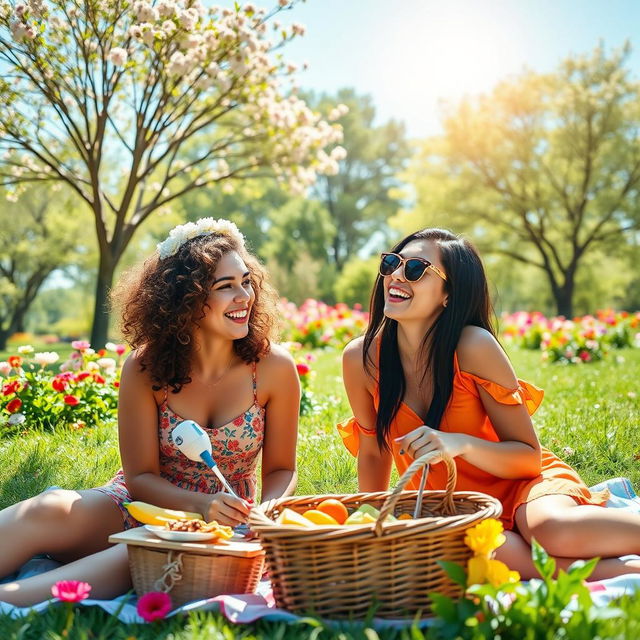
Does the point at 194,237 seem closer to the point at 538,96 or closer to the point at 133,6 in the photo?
the point at 133,6

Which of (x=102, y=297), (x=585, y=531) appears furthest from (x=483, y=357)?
(x=102, y=297)

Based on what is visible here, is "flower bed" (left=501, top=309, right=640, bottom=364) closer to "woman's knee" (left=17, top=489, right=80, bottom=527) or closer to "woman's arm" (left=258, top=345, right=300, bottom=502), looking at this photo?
"woman's arm" (left=258, top=345, right=300, bottom=502)

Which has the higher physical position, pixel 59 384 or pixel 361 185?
pixel 361 185

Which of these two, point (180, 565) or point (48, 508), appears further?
point (48, 508)

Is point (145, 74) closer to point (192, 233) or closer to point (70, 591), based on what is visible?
point (192, 233)

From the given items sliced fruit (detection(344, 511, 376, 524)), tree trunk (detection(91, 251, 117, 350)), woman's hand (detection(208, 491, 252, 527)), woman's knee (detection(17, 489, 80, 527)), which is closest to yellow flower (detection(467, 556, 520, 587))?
sliced fruit (detection(344, 511, 376, 524))

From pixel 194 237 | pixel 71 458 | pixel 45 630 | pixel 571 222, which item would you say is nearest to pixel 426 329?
pixel 194 237

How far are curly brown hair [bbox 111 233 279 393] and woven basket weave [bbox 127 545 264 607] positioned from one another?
758 mm

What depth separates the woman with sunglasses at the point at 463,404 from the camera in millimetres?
2465

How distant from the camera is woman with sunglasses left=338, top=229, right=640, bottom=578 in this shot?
2.46 m

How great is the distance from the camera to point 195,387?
9.51 ft

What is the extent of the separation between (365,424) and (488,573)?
3.44 ft

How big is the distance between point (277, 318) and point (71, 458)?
178 centimetres

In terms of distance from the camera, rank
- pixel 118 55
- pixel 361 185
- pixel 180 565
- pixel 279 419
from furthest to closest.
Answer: pixel 361 185, pixel 118 55, pixel 279 419, pixel 180 565
